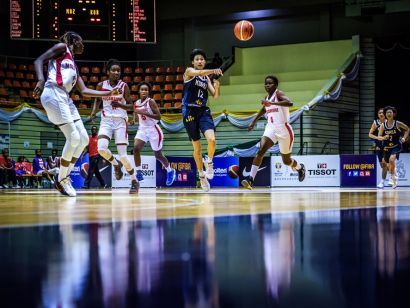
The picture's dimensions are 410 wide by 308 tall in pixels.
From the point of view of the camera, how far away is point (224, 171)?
21.0 meters

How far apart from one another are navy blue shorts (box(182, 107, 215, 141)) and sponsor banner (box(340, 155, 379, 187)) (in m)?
9.49

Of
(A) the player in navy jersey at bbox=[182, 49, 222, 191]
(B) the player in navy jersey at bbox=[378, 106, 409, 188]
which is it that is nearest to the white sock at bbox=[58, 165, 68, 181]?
(A) the player in navy jersey at bbox=[182, 49, 222, 191]

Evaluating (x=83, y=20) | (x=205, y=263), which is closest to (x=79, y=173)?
(x=83, y=20)

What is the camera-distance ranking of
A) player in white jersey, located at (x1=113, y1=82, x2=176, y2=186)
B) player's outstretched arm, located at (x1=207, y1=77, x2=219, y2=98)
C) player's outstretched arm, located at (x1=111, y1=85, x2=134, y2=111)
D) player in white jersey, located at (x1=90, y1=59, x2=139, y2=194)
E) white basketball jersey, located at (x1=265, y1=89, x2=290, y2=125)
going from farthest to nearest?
player in white jersey, located at (x1=113, y1=82, x2=176, y2=186), white basketball jersey, located at (x1=265, y1=89, x2=290, y2=125), player in white jersey, located at (x1=90, y1=59, x2=139, y2=194), player's outstretched arm, located at (x1=111, y1=85, x2=134, y2=111), player's outstretched arm, located at (x1=207, y1=77, x2=219, y2=98)

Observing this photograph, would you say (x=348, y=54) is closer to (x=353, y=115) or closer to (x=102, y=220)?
(x=353, y=115)

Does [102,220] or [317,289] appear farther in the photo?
[102,220]

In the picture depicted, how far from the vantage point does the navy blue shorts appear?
11.3 metres

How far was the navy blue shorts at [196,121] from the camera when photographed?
1126 centimetres

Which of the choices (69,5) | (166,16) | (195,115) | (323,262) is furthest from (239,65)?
(323,262)

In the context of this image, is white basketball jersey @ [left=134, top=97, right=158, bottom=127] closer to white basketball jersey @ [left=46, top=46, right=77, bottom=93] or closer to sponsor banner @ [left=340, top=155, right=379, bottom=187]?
white basketball jersey @ [left=46, top=46, right=77, bottom=93]

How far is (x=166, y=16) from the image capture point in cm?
2986

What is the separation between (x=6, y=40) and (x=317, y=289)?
2749 centimetres

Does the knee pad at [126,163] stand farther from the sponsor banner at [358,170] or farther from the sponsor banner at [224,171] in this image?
the sponsor banner at [358,170]

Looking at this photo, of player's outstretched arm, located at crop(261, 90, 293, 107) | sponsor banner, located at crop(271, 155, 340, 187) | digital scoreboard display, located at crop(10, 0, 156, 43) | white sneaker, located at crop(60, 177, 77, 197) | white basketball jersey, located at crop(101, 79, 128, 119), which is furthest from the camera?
A: digital scoreboard display, located at crop(10, 0, 156, 43)
